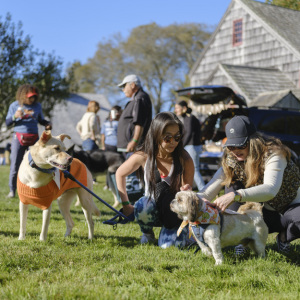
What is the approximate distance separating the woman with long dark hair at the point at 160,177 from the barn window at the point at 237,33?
1877cm

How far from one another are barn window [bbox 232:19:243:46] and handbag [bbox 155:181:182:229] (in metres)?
18.9

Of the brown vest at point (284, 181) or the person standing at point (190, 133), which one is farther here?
the person standing at point (190, 133)

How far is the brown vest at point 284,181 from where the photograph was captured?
381 cm

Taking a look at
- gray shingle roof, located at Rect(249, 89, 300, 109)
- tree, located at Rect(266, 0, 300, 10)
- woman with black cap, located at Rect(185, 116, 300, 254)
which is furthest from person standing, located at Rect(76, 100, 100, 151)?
tree, located at Rect(266, 0, 300, 10)

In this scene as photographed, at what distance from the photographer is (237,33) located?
2189 centimetres

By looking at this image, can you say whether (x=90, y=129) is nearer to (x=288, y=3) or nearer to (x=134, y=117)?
(x=134, y=117)

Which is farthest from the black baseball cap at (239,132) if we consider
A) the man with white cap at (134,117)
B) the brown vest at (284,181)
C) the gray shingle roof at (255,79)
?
the gray shingle roof at (255,79)

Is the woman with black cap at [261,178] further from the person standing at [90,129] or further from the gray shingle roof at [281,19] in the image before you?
the gray shingle roof at [281,19]

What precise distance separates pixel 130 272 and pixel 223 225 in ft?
3.01

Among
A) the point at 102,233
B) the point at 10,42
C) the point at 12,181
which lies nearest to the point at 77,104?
the point at 10,42

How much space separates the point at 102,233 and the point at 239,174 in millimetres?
2064

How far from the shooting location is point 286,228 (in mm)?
3932

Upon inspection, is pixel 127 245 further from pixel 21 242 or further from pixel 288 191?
pixel 288 191

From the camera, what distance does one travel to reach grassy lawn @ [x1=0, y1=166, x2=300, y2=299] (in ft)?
9.35
